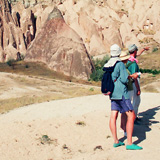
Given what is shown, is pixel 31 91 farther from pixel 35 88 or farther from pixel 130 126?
pixel 130 126

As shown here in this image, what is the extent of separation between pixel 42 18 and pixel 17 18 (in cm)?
414

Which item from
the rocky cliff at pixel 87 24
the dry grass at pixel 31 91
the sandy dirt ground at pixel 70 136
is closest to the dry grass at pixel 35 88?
the dry grass at pixel 31 91

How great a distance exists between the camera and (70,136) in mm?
6777

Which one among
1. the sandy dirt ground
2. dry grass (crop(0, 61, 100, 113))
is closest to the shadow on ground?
the sandy dirt ground

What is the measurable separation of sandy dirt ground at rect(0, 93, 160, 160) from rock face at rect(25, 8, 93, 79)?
14796 mm

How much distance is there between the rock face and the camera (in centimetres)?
2408

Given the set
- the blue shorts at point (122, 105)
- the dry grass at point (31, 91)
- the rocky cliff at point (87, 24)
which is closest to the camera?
the blue shorts at point (122, 105)

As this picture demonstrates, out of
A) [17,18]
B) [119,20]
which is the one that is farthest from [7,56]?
[119,20]

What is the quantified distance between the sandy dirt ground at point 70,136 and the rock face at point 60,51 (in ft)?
48.5

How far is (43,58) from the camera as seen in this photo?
25.6m

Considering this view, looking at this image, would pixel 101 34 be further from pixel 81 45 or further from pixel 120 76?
pixel 120 76

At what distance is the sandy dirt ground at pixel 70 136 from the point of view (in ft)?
18.3

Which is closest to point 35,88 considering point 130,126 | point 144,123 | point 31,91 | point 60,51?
point 31,91

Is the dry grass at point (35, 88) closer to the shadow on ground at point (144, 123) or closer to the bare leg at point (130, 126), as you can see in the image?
the shadow on ground at point (144, 123)
